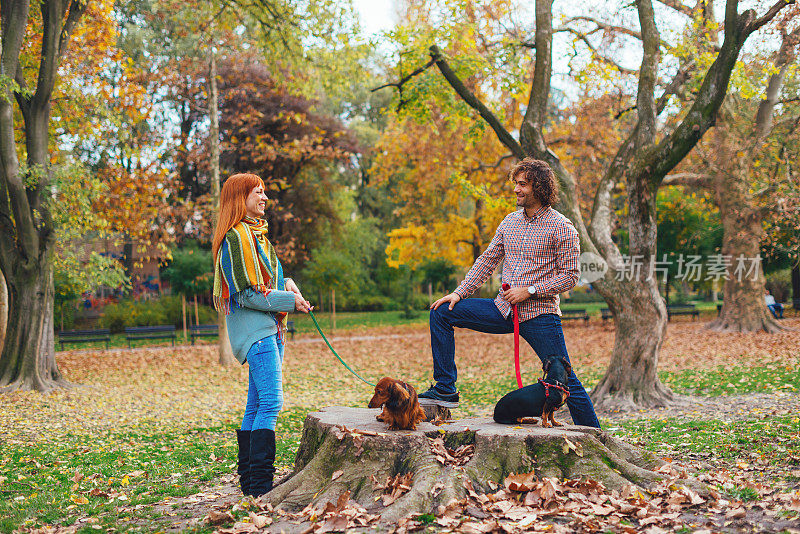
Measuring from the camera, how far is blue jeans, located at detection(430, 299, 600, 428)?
479 cm

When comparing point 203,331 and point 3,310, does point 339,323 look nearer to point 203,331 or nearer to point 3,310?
point 203,331

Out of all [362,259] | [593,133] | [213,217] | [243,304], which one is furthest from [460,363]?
[362,259]

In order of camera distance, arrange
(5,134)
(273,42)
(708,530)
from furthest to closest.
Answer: (273,42)
(5,134)
(708,530)

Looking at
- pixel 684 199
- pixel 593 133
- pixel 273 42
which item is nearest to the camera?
pixel 273 42

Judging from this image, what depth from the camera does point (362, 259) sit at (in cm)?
3966

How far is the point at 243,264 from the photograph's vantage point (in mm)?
4402

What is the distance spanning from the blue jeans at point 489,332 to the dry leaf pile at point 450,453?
1.73 ft

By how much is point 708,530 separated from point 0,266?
1260 cm

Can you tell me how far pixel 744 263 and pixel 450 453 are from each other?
17631mm

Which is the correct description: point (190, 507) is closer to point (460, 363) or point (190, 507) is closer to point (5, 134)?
point (5, 134)

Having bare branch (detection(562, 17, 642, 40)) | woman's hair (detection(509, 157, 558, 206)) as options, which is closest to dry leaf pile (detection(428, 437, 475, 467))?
woman's hair (detection(509, 157, 558, 206))

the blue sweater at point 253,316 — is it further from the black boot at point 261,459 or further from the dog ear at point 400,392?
the dog ear at point 400,392

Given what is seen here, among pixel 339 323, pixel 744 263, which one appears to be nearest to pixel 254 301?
pixel 744 263

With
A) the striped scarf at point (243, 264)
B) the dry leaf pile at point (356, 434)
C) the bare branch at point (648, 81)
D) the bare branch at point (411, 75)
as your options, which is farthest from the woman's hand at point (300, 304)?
the bare branch at point (411, 75)
